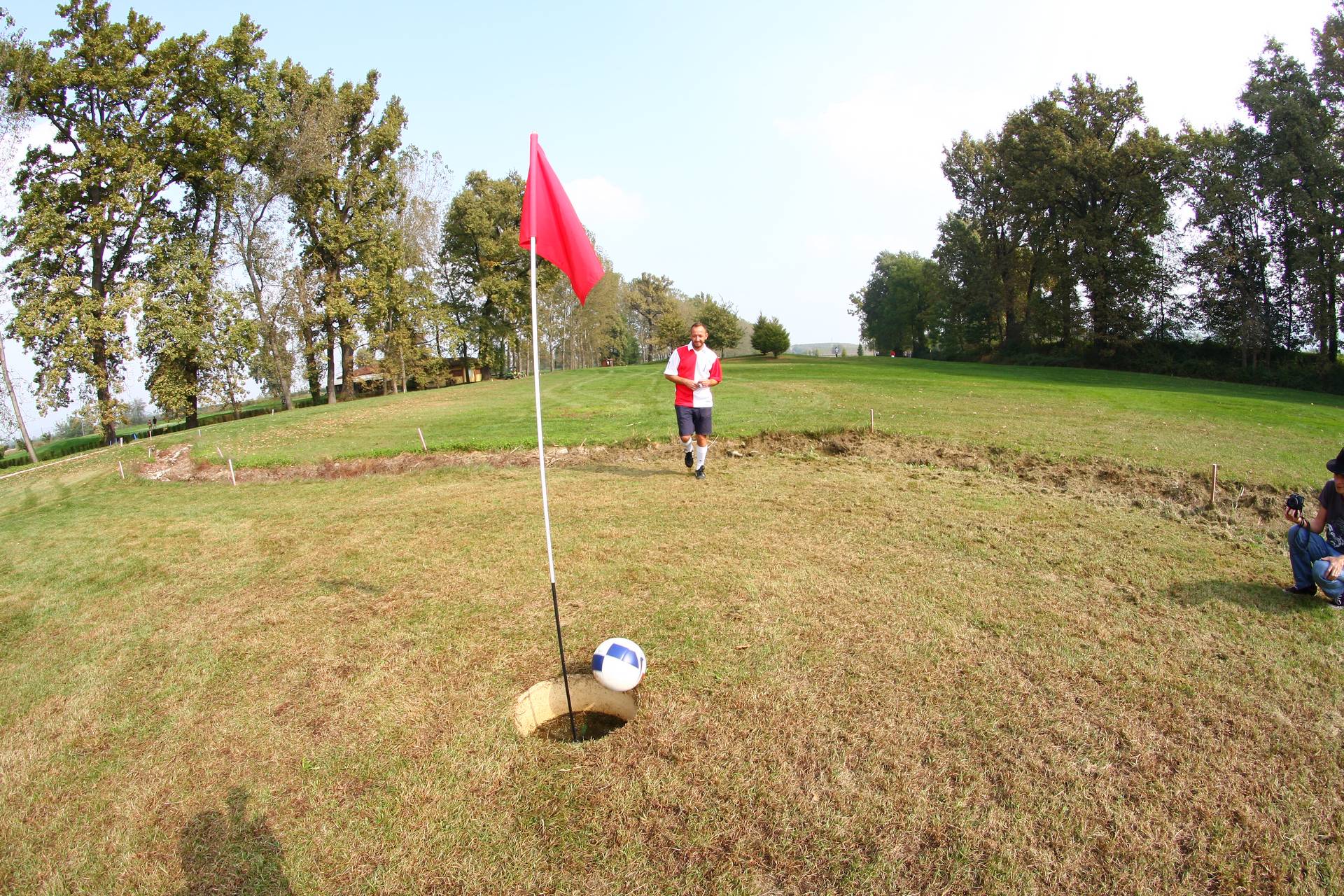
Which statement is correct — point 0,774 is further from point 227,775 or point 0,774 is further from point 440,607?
point 440,607

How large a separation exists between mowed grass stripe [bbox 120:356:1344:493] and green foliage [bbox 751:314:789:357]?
27.1 meters

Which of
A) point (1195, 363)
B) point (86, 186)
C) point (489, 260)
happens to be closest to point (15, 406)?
point (86, 186)

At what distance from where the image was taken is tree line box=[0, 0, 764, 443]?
27875mm

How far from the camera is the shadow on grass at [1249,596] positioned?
5633 millimetres

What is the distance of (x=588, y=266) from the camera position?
18.1 ft

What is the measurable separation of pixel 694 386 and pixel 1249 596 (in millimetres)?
7264

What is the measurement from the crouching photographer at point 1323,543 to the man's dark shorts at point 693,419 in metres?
7.18

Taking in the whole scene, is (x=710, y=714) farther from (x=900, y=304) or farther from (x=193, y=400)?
(x=900, y=304)

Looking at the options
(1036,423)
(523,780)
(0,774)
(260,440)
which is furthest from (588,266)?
(260,440)

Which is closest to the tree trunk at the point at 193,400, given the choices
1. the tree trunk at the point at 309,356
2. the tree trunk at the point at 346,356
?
the tree trunk at the point at 309,356

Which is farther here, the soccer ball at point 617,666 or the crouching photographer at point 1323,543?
the crouching photographer at point 1323,543

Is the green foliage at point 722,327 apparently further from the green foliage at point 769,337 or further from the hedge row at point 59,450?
the hedge row at point 59,450

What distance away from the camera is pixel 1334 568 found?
536 cm

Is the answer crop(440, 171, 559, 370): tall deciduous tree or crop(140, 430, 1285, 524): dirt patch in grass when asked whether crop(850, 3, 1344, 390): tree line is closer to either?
crop(140, 430, 1285, 524): dirt patch in grass
